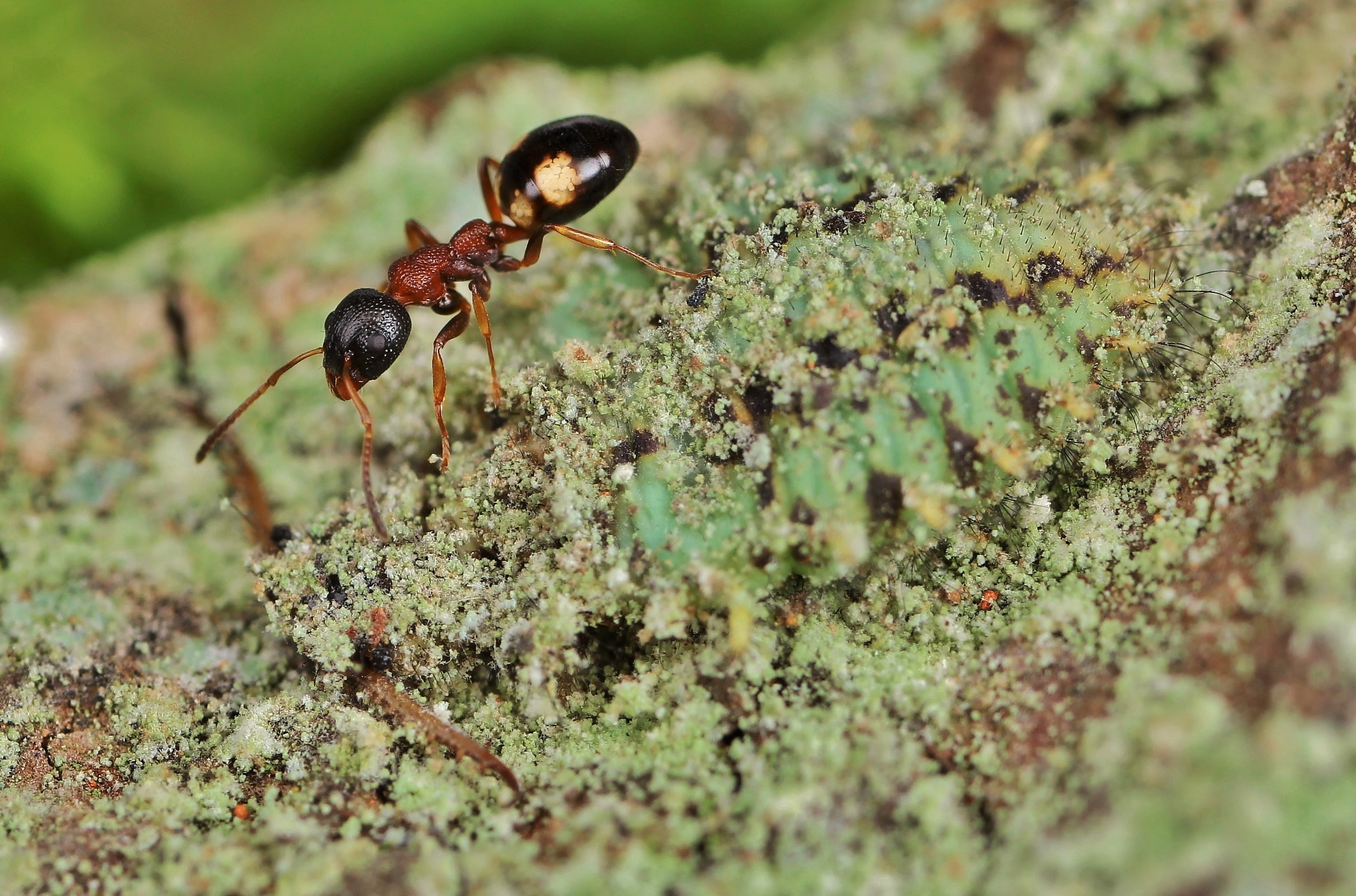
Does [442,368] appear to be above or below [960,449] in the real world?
above

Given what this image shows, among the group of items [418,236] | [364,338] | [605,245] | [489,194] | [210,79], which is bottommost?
[364,338]

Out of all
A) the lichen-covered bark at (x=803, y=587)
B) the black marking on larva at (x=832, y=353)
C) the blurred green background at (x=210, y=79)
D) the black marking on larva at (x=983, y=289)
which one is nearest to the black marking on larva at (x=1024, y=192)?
the lichen-covered bark at (x=803, y=587)

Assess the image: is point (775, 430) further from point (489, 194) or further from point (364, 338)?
point (489, 194)

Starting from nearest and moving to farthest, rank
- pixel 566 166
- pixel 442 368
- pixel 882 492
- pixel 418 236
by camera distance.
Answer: pixel 882 492 → pixel 442 368 → pixel 566 166 → pixel 418 236

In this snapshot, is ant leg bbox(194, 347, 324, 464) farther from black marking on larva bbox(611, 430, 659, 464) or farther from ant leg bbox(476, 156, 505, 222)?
black marking on larva bbox(611, 430, 659, 464)

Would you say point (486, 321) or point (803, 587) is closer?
point (803, 587)

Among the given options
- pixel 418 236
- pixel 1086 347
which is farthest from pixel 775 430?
pixel 418 236
